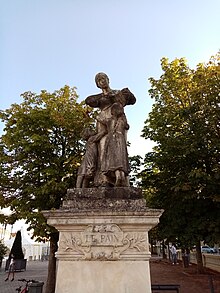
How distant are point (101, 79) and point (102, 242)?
10.8 feet

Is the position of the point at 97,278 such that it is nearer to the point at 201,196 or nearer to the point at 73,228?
the point at 73,228

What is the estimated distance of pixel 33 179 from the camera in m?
14.0

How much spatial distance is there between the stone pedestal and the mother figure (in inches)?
29.6

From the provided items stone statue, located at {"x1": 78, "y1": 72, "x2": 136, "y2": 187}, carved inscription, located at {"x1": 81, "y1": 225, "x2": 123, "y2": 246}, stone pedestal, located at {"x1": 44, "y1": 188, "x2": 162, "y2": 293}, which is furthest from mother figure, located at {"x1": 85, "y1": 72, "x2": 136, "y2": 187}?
carved inscription, located at {"x1": 81, "y1": 225, "x2": 123, "y2": 246}

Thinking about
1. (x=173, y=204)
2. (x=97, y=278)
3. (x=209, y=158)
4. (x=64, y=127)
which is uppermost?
(x=64, y=127)

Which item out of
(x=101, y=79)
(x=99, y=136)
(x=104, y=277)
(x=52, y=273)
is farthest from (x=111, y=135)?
(x=52, y=273)

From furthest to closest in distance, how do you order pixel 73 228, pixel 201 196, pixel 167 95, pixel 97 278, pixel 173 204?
pixel 167 95, pixel 173 204, pixel 201 196, pixel 73 228, pixel 97 278

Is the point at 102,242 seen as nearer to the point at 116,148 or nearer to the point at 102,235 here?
the point at 102,235

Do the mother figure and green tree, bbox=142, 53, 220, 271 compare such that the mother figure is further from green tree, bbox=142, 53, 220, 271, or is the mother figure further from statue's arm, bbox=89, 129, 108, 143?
green tree, bbox=142, 53, 220, 271

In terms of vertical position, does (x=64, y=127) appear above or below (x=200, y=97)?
below

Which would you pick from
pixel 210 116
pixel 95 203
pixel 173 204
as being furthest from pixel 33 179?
pixel 95 203

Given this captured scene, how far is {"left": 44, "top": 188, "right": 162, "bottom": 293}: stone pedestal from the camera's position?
407 centimetres

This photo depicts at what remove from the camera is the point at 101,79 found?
590 cm

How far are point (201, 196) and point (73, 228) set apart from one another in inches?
413
